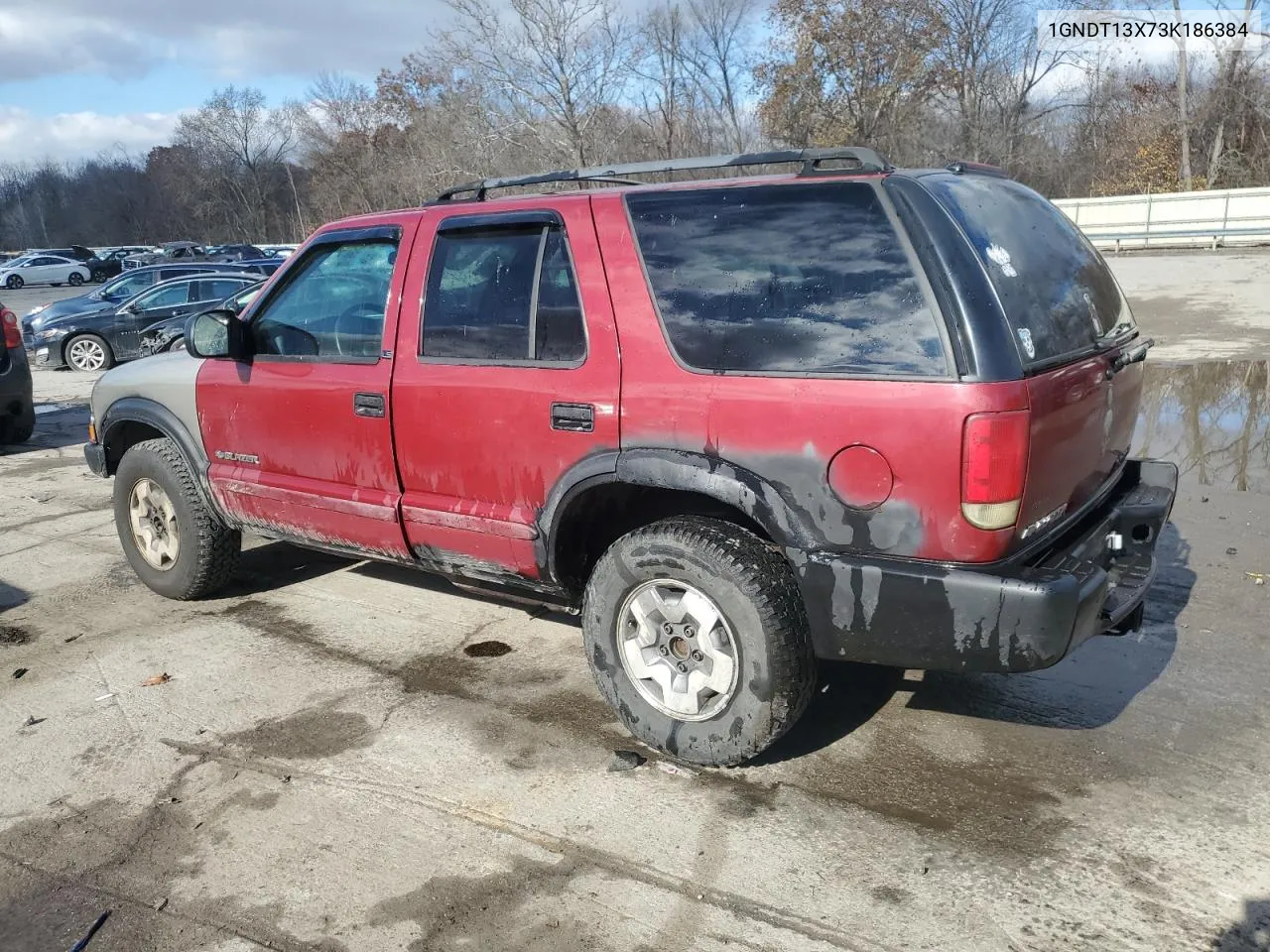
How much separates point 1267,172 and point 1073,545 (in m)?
37.3

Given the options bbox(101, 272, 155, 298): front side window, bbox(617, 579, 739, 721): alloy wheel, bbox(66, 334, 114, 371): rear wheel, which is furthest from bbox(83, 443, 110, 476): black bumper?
bbox(101, 272, 155, 298): front side window

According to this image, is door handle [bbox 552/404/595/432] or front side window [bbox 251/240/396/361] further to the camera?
front side window [bbox 251/240/396/361]

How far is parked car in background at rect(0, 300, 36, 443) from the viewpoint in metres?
9.49

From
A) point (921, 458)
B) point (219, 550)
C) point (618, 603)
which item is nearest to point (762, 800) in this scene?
point (618, 603)

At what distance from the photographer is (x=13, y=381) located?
9633 millimetres

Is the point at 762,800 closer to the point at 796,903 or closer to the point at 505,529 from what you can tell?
the point at 796,903

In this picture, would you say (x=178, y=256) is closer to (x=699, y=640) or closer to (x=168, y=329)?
(x=168, y=329)

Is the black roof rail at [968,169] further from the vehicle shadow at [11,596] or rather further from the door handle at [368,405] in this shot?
the vehicle shadow at [11,596]

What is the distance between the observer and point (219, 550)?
5102 millimetres

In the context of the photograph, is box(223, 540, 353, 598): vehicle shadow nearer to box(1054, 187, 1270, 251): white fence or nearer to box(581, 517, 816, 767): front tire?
box(581, 517, 816, 767): front tire

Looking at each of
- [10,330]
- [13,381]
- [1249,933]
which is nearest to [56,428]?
[13,381]

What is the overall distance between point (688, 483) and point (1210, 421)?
22.6 ft

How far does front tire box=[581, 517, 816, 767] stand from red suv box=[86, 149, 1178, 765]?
1cm

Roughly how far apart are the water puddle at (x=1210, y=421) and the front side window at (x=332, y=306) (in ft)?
17.8
